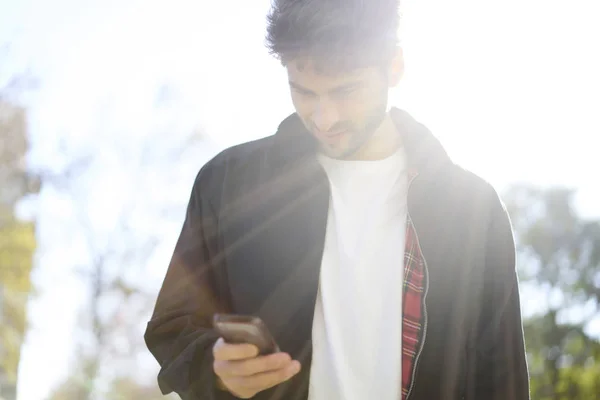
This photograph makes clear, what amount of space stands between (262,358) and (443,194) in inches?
52.2

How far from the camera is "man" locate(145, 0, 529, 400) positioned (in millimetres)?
2814

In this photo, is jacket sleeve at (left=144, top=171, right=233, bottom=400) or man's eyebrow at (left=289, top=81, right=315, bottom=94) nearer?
jacket sleeve at (left=144, top=171, right=233, bottom=400)

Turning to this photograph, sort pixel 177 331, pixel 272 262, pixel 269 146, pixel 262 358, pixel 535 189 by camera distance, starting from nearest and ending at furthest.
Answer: pixel 262 358
pixel 177 331
pixel 272 262
pixel 269 146
pixel 535 189

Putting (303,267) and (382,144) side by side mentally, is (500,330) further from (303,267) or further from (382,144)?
(382,144)

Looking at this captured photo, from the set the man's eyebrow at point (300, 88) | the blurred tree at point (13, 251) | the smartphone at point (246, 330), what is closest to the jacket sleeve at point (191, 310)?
the smartphone at point (246, 330)

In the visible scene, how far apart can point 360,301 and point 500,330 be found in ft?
1.89

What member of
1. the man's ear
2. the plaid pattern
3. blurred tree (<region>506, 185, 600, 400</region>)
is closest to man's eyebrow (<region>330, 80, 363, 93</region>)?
the man's ear

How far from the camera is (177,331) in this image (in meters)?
2.77

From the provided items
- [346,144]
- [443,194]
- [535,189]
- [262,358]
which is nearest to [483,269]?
[443,194]

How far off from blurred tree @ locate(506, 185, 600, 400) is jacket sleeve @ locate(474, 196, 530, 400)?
82.7 ft

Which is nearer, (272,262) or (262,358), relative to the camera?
(262,358)

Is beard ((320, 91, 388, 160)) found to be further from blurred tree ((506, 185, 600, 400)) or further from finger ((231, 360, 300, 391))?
blurred tree ((506, 185, 600, 400))

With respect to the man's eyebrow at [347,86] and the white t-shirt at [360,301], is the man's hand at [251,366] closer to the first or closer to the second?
the white t-shirt at [360,301]

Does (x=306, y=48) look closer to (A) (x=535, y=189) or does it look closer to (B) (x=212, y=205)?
(B) (x=212, y=205)
